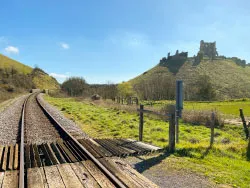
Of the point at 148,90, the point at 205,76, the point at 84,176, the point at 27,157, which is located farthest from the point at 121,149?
the point at 205,76

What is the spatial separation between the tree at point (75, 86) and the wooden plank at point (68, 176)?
58.2m

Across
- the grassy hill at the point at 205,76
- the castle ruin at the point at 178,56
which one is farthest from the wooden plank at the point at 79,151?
the castle ruin at the point at 178,56

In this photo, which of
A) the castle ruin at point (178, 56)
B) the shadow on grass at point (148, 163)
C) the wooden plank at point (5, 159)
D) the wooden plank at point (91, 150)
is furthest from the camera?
the castle ruin at point (178, 56)

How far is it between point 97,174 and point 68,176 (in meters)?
0.64

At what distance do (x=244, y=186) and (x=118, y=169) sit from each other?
2907 millimetres

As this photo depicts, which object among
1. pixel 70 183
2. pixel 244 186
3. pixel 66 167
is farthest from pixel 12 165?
pixel 244 186

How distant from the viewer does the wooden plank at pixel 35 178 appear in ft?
15.0

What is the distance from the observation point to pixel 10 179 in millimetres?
4852

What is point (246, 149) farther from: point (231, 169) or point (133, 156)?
point (133, 156)

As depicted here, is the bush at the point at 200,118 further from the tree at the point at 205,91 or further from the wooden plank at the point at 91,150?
the tree at the point at 205,91

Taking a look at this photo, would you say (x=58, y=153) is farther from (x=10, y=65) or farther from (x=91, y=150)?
(x=10, y=65)

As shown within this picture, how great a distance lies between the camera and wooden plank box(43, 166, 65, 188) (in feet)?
15.0

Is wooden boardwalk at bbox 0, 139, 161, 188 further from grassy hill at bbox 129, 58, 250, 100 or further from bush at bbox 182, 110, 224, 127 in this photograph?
grassy hill at bbox 129, 58, 250, 100

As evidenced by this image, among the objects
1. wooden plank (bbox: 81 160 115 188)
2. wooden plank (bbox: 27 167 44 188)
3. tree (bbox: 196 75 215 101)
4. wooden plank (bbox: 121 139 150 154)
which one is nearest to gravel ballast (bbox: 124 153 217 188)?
wooden plank (bbox: 121 139 150 154)
